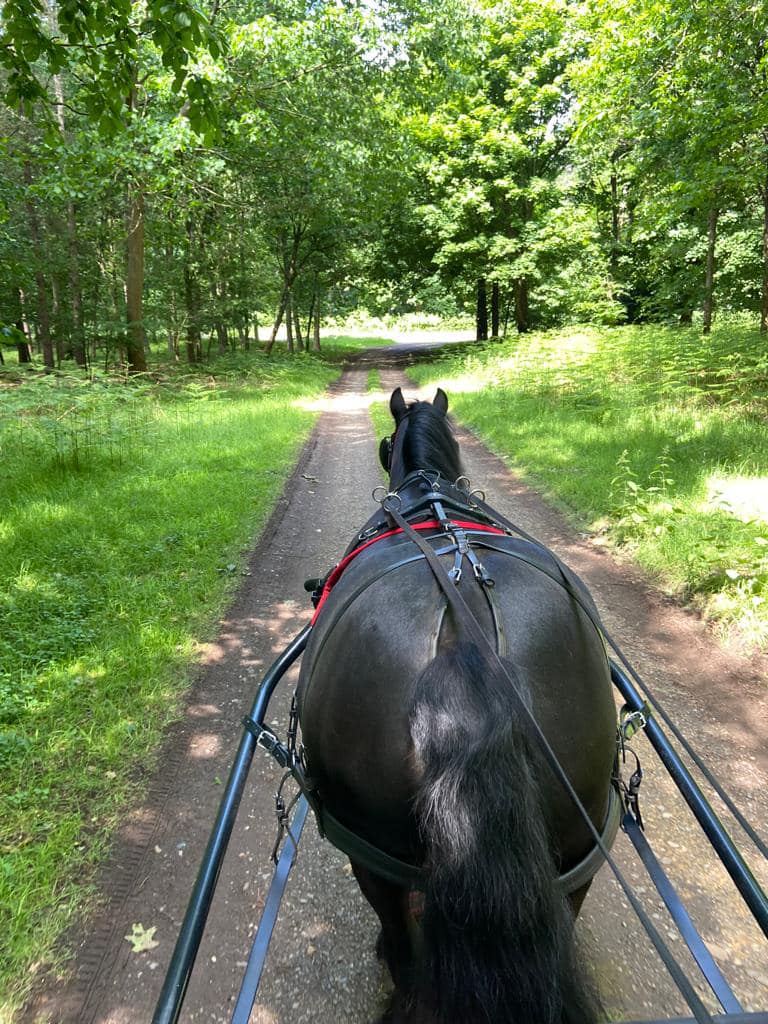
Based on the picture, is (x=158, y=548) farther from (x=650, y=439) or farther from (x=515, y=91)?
(x=515, y=91)

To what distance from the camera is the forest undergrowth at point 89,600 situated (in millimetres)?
2332

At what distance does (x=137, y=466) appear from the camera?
25.1 ft

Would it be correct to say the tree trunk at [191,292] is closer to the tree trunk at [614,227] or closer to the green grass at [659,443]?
the green grass at [659,443]

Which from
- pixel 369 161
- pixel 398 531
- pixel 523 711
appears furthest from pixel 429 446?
pixel 369 161

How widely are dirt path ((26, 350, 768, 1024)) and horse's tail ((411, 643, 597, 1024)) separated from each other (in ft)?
3.39

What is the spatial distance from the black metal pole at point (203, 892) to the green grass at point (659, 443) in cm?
356

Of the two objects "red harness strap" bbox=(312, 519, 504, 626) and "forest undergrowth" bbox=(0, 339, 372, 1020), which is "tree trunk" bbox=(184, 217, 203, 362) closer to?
"forest undergrowth" bbox=(0, 339, 372, 1020)

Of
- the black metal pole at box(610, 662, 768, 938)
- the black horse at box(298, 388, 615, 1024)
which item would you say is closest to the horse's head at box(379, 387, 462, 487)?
the black horse at box(298, 388, 615, 1024)

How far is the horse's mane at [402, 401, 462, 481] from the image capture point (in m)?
2.66

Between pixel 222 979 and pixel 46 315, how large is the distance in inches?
727

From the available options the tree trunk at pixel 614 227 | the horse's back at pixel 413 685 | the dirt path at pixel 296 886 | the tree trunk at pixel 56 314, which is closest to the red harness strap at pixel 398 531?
the horse's back at pixel 413 685

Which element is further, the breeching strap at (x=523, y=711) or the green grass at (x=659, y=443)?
the green grass at (x=659, y=443)

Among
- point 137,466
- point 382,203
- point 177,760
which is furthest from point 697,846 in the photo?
point 382,203

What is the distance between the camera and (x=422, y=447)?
268 centimetres
